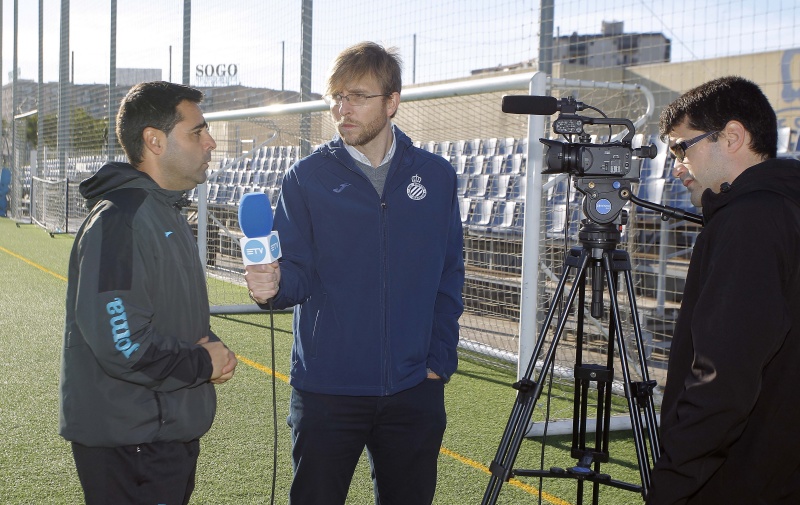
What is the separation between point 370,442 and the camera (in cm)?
229

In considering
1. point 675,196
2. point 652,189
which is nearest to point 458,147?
point 652,189

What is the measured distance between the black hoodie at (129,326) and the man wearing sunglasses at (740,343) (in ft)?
3.64

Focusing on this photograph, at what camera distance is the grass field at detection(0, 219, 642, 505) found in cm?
337

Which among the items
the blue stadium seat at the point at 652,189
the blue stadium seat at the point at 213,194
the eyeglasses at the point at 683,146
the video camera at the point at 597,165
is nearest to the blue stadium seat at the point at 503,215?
the blue stadium seat at the point at 652,189

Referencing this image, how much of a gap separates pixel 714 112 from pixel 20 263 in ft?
37.2

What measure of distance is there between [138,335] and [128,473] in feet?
1.12

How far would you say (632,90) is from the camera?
4.97 meters

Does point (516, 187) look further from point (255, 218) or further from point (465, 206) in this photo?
point (255, 218)

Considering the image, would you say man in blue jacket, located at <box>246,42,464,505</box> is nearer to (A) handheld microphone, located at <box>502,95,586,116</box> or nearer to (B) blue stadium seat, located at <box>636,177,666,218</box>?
(A) handheld microphone, located at <box>502,95,586,116</box>

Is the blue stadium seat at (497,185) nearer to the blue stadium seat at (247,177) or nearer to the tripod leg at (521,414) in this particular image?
the blue stadium seat at (247,177)

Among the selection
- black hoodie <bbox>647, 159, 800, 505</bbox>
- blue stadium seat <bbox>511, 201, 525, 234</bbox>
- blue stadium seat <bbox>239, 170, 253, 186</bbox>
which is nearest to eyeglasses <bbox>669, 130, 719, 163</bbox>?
black hoodie <bbox>647, 159, 800, 505</bbox>

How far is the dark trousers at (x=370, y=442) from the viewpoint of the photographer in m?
2.18

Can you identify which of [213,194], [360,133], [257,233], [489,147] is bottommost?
[257,233]

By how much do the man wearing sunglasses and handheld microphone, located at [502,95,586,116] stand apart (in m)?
0.67
